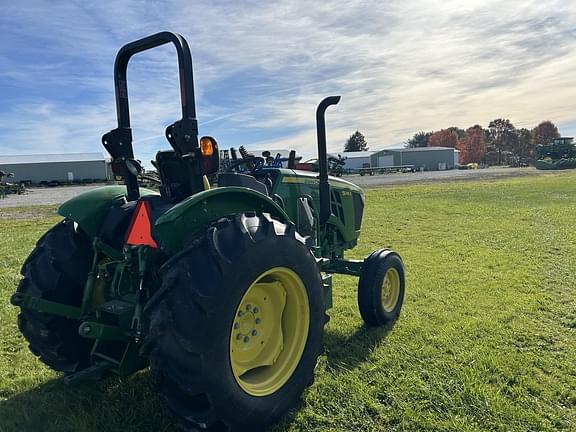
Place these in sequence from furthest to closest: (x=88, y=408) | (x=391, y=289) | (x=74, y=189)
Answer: (x=74, y=189), (x=391, y=289), (x=88, y=408)

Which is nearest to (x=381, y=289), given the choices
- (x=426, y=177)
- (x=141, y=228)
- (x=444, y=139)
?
(x=141, y=228)

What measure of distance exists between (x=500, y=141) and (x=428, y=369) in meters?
97.8

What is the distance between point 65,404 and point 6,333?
6.08ft

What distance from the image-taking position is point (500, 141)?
91.1 meters

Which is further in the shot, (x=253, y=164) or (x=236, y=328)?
(x=253, y=164)

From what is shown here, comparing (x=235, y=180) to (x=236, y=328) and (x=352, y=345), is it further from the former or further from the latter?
(x=352, y=345)

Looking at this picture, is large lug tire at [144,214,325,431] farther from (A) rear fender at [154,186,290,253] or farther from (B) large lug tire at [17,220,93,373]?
(B) large lug tire at [17,220,93,373]

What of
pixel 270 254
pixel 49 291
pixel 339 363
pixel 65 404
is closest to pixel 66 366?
pixel 65 404

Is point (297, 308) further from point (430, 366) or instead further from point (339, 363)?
point (430, 366)

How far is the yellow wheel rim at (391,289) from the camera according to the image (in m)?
4.70

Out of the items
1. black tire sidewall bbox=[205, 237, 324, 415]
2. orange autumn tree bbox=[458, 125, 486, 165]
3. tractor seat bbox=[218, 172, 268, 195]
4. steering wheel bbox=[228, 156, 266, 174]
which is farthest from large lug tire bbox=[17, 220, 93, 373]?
orange autumn tree bbox=[458, 125, 486, 165]

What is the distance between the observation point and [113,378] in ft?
11.3

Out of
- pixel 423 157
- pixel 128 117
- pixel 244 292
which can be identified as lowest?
pixel 244 292

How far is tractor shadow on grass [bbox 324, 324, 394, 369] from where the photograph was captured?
12.2 feet
